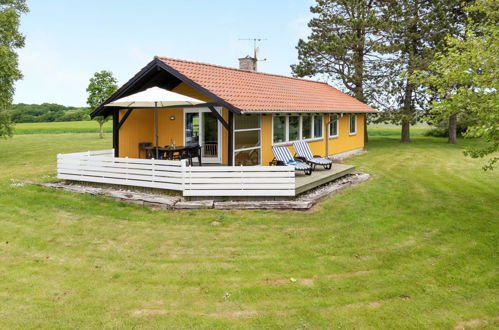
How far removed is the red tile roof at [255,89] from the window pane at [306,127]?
0.52 metres

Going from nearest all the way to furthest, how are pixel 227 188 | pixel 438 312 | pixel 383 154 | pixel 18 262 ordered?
pixel 438 312 → pixel 18 262 → pixel 227 188 → pixel 383 154

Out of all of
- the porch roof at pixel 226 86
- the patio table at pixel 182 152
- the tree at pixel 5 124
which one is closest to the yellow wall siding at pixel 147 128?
the porch roof at pixel 226 86

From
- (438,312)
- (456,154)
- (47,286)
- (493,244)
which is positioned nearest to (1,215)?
(47,286)

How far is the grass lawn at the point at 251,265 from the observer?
4848 mm

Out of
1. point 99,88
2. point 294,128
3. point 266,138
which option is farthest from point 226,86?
point 99,88

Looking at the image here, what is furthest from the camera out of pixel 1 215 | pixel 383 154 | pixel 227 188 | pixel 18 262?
pixel 383 154

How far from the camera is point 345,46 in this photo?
96.6ft

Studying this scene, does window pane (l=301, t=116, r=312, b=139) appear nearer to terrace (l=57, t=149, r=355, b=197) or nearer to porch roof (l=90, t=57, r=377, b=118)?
porch roof (l=90, t=57, r=377, b=118)

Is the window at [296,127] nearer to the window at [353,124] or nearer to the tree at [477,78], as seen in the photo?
the window at [353,124]

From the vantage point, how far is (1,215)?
9.54m

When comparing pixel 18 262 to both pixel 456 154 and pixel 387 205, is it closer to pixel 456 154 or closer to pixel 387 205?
pixel 387 205

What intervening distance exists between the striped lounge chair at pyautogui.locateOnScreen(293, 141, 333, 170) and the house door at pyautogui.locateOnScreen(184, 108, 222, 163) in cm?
306

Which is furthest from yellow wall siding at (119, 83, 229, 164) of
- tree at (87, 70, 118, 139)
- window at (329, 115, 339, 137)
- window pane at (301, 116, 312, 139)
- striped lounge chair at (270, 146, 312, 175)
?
tree at (87, 70, 118, 139)

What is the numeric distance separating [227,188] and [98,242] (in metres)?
3.69
